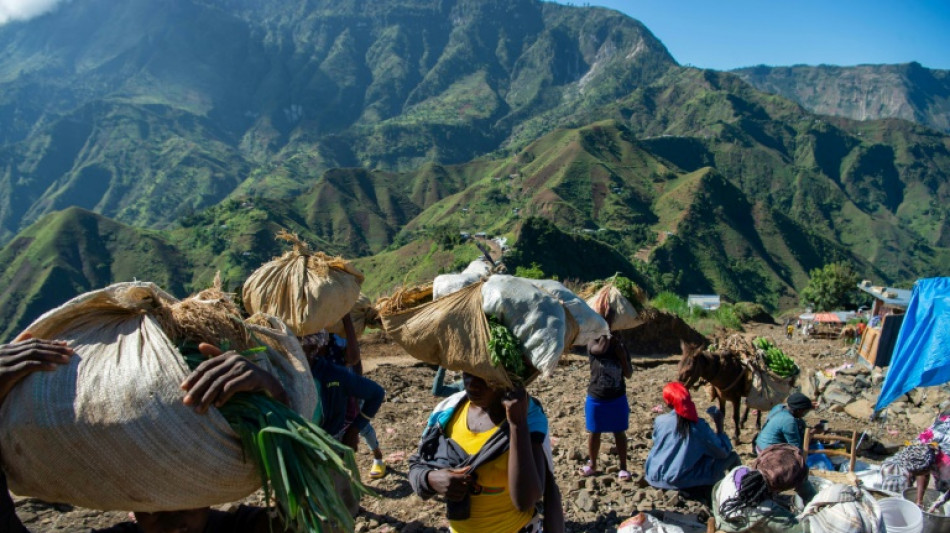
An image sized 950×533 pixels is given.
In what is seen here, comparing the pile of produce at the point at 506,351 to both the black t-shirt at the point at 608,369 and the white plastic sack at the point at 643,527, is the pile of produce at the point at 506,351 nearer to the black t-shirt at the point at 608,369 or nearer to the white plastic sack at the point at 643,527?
the white plastic sack at the point at 643,527

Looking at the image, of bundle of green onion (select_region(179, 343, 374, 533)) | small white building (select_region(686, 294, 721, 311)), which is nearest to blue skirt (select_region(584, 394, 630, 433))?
bundle of green onion (select_region(179, 343, 374, 533))

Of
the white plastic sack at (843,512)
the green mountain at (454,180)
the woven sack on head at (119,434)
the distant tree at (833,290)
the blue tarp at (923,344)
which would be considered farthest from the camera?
the green mountain at (454,180)

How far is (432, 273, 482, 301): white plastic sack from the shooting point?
2.24 m

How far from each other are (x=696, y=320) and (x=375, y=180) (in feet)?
279

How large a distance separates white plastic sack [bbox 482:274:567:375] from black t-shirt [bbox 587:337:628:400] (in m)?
2.59

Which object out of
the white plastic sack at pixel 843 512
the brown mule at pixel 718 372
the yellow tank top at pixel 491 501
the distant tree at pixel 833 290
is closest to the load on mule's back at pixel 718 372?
the brown mule at pixel 718 372

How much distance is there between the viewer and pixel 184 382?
1.22 metres

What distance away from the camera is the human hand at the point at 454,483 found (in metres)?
2.23

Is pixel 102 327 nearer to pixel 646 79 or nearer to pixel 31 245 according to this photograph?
pixel 31 245

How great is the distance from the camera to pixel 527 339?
2027 mm

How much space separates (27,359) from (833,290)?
3946cm

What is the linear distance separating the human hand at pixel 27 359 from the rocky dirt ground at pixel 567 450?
1.78m

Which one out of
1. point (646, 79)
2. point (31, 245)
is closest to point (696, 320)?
point (31, 245)

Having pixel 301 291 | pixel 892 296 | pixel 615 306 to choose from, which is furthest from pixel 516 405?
pixel 892 296
